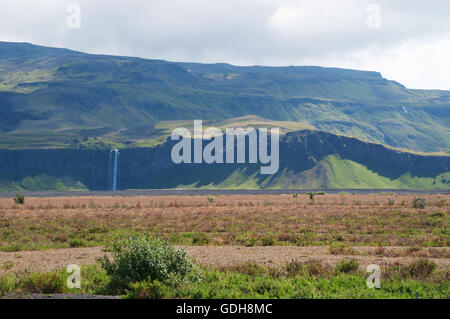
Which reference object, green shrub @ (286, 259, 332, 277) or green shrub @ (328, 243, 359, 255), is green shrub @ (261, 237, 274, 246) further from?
green shrub @ (286, 259, 332, 277)

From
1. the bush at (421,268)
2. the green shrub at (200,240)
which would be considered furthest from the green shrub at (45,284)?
the green shrub at (200,240)

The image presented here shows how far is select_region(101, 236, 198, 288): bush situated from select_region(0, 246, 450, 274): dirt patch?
3.58 m

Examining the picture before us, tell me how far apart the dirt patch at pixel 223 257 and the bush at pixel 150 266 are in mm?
3585

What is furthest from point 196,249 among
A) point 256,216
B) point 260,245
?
point 256,216

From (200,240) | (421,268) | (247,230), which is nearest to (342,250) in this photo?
(421,268)

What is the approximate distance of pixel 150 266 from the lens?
1684cm

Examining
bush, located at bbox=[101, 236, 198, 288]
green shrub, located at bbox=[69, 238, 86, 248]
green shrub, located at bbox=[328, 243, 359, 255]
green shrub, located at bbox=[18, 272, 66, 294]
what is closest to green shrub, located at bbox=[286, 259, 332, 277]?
bush, located at bbox=[101, 236, 198, 288]

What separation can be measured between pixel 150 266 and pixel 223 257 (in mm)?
7200

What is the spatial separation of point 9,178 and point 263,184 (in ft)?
332

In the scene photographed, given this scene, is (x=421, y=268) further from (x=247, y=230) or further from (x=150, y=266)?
(x=247, y=230)

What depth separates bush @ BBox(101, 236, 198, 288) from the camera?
16.8 meters

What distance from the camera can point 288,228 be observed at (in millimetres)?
35844

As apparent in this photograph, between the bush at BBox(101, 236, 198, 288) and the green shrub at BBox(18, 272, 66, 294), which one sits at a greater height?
the bush at BBox(101, 236, 198, 288)
